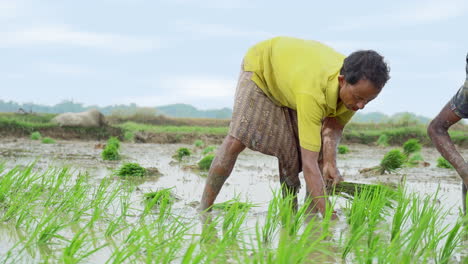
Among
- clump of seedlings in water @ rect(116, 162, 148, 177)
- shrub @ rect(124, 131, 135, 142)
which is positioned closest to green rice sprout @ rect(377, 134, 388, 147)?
shrub @ rect(124, 131, 135, 142)

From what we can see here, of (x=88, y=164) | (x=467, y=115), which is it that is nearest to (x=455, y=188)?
(x=467, y=115)

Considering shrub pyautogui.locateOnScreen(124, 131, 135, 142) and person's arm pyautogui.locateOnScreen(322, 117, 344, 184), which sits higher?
person's arm pyautogui.locateOnScreen(322, 117, 344, 184)

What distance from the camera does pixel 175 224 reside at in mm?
2996

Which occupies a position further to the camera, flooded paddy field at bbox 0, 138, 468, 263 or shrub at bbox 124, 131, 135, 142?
shrub at bbox 124, 131, 135, 142

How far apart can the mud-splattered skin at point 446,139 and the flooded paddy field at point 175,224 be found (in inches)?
11.1

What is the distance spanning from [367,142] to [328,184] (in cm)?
1190

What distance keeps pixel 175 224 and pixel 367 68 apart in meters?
1.30

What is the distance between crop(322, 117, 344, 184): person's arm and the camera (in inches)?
135

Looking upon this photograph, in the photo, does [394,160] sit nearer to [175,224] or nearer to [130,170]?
[130,170]

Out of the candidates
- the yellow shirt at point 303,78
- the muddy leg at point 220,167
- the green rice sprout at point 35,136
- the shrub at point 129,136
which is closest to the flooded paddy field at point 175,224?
the muddy leg at point 220,167

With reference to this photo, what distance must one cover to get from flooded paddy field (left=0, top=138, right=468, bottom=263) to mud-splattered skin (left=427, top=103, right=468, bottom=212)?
281 mm

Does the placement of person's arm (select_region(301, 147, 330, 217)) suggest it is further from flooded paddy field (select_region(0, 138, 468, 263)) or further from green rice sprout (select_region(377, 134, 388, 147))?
green rice sprout (select_region(377, 134, 388, 147))

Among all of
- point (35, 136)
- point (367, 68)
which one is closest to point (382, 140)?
point (35, 136)

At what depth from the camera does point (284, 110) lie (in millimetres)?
3514
